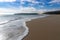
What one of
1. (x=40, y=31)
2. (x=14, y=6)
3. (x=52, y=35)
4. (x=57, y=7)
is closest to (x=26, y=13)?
(x=14, y=6)

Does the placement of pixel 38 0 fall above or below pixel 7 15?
above

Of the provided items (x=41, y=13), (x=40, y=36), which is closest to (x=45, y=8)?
(x=41, y=13)

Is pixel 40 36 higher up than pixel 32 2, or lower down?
lower down

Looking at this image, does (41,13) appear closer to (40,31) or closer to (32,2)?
(32,2)

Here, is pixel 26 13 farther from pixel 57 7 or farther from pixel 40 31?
pixel 40 31

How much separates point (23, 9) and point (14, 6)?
171 mm

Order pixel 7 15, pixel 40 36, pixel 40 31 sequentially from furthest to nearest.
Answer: pixel 7 15 < pixel 40 31 < pixel 40 36

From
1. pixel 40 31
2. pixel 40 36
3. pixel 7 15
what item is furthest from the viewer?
pixel 7 15

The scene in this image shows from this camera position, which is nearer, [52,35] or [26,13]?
[52,35]

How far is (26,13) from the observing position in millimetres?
2408

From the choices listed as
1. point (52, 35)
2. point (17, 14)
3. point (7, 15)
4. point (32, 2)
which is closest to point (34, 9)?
point (32, 2)

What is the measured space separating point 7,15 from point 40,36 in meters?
1.19

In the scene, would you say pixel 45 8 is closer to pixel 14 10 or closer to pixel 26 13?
pixel 26 13

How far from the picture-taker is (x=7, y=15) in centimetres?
235
